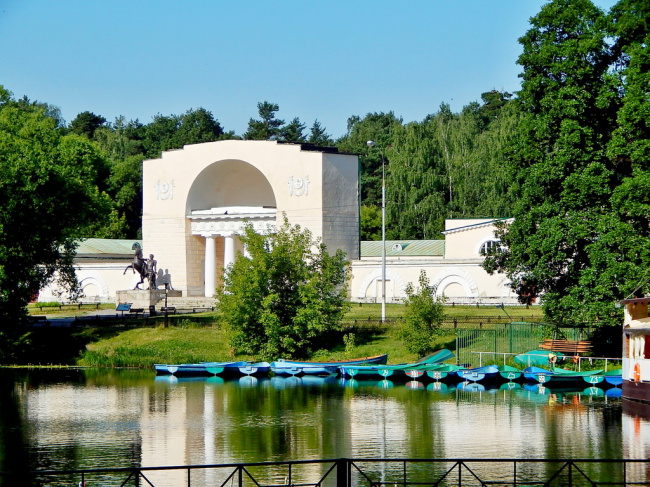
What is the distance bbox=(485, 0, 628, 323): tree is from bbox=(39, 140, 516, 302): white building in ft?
73.1

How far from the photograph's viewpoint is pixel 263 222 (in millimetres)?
75625

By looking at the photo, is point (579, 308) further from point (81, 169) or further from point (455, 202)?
point (455, 202)

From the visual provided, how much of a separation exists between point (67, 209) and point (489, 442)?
108 feet

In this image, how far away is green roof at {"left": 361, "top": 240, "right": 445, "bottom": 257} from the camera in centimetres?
7531

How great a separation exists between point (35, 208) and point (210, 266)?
24.4 metres

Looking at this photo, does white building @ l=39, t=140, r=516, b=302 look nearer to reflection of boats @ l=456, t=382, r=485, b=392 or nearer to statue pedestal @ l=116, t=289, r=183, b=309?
statue pedestal @ l=116, t=289, r=183, b=309

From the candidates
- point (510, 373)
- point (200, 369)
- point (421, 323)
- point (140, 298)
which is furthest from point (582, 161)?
point (140, 298)

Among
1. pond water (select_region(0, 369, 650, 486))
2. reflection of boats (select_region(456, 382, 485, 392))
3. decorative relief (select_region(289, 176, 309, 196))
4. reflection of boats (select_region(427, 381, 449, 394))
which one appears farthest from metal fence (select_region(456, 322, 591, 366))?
decorative relief (select_region(289, 176, 309, 196))

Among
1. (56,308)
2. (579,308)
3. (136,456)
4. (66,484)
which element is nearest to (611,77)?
(579,308)

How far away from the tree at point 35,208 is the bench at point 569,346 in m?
25.6

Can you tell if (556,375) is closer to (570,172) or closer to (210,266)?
(570,172)

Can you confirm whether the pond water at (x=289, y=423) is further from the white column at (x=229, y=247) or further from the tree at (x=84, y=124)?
the tree at (x=84, y=124)

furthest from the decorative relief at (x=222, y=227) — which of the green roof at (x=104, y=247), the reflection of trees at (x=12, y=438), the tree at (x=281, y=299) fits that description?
the reflection of trees at (x=12, y=438)

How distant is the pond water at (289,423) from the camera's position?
28359 millimetres
